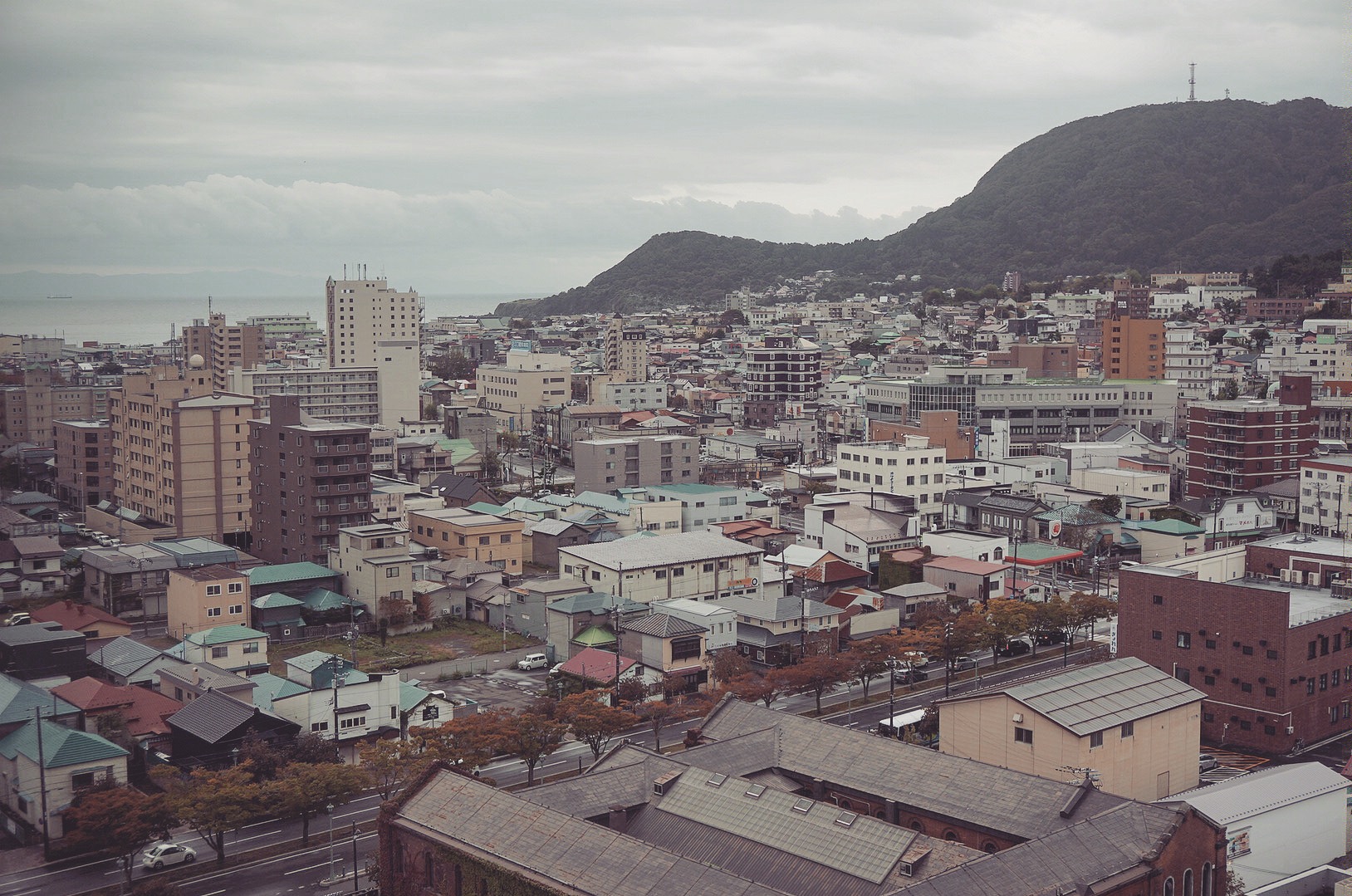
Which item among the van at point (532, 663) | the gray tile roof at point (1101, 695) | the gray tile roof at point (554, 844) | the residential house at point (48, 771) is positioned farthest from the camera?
the van at point (532, 663)

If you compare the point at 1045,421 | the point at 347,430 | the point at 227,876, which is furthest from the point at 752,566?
the point at 1045,421

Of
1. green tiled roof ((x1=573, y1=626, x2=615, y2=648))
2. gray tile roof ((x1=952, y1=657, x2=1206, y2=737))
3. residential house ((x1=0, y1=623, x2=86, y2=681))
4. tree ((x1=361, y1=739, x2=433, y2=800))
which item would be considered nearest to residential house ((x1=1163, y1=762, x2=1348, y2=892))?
gray tile roof ((x1=952, y1=657, x2=1206, y2=737))

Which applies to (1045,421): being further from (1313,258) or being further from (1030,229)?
(1030,229)

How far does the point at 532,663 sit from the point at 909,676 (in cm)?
691

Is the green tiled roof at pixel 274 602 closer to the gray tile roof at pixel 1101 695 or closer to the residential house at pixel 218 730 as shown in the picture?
the residential house at pixel 218 730

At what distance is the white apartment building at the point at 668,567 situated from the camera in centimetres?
A: 2667

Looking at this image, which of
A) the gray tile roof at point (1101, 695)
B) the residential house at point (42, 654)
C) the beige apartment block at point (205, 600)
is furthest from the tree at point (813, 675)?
the residential house at point (42, 654)

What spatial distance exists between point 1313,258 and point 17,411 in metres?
80.4

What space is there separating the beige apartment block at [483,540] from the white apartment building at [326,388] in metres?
21.5

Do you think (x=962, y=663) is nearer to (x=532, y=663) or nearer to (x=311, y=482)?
(x=532, y=663)

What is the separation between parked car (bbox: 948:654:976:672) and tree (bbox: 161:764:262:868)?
1272 centimetres

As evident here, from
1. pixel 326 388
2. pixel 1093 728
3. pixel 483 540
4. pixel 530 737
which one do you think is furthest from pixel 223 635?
pixel 326 388

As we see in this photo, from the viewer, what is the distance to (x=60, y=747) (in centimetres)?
1666

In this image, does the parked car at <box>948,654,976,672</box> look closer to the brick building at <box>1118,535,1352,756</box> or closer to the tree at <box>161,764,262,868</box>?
the brick building at <box>1118,535,1352,756</box>
